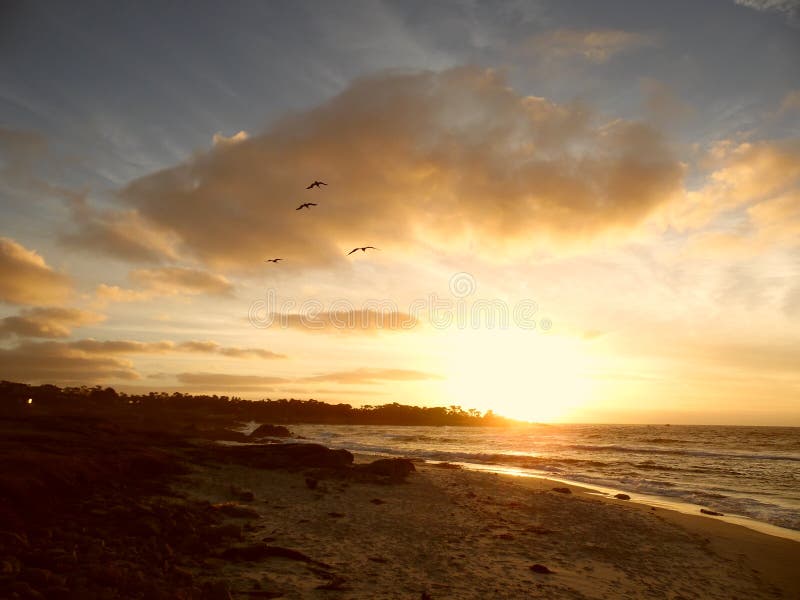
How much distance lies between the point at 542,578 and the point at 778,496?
26859mm

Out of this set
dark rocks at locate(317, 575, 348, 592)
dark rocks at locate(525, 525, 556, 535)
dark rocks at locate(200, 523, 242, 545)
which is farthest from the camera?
dark rocks at locate(525, 525, 556, 535)

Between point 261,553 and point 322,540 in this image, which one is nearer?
point 261,553

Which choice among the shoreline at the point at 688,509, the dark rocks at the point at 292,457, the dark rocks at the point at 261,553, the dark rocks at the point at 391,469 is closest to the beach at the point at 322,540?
→ the dark rocks at the point at 261,553

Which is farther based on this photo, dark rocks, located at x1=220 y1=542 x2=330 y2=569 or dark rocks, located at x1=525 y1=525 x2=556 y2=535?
dark rocks, located at x1=525 y1=525 x2=556 y2=535

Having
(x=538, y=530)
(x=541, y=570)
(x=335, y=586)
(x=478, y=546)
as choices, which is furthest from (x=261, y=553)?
(x=538, y=530)

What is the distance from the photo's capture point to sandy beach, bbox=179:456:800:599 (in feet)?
35.6

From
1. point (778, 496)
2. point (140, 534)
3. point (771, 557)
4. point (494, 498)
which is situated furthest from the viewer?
point (778, 496)

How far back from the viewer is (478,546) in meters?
14.4

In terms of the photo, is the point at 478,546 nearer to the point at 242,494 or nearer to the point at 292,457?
the point at 242,494

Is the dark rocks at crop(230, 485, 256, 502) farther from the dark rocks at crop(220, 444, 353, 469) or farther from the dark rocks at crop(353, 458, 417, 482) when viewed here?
the dark rocks at crop(353, 458, 417, 482)

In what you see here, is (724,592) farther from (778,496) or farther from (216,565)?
(778,496)

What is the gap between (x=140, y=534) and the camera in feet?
38.3

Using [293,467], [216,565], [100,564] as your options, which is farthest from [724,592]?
[293,467]

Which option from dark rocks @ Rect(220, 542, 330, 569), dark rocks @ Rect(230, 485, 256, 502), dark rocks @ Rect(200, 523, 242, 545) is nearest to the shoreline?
dark rocks @ Rect(230, 485, 256, 502)
